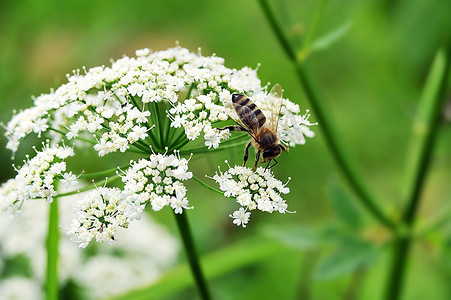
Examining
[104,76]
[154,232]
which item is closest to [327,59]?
[154,232]

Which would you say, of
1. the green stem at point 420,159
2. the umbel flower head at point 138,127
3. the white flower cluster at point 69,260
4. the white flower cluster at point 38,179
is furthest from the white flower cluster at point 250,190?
the white flower cluster at point 69,260

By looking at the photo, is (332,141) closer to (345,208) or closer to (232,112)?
(345,208)

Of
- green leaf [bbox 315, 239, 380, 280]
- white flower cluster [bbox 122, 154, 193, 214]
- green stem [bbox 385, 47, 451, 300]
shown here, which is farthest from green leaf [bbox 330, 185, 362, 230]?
white flower cluster [bbox 122, 154, 193, 214]

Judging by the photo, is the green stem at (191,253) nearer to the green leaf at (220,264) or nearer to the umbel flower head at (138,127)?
the umbel flower head at (138,127)

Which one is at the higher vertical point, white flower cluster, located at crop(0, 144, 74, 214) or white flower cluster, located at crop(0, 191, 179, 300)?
white flower cluster, located at crop(0, 191, 179, 300)

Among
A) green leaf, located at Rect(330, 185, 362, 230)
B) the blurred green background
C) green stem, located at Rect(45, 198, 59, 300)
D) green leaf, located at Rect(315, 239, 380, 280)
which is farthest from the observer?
the blurred green background

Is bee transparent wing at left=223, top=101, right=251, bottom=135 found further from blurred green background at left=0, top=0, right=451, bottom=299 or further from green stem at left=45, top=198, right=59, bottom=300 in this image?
green stem at left=45, top=198, right=59, bottom=300

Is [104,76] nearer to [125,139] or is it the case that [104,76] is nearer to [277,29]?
[125,139]
